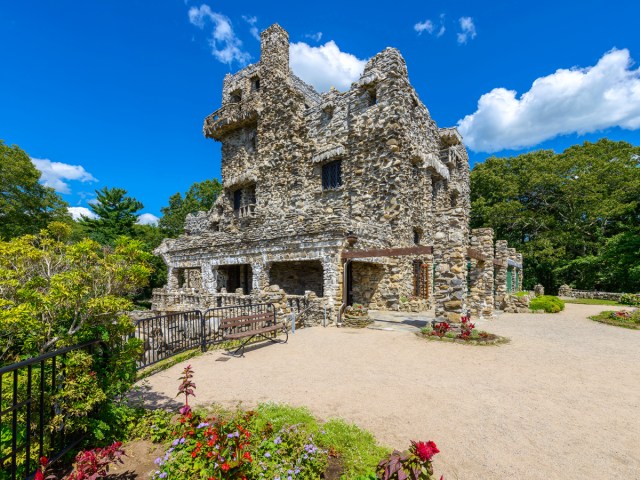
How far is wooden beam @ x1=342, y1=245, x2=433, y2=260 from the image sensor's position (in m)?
11.4

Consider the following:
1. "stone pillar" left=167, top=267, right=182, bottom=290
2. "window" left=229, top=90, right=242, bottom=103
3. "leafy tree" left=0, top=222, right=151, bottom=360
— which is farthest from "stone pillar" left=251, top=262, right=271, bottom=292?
"window" left=229, top=90, right=242, bottom=103

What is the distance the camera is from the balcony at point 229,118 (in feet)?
80.4

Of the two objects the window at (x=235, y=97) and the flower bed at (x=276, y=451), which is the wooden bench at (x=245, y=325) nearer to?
the flower bed at (x=276, y=451)

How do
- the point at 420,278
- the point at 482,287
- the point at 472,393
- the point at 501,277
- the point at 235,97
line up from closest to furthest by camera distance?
the point at 472,393 → the point at 482,287 → the point at 420,278 → the point at 501,277 → the point at 235,97

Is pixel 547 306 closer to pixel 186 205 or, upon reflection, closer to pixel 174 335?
pixel 174 335

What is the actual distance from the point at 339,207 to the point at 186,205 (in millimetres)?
31672

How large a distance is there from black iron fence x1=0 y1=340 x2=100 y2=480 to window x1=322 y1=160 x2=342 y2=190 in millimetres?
17748

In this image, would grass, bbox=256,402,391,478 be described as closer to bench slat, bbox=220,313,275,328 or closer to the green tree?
bench slat, bbox=220,313,275,328

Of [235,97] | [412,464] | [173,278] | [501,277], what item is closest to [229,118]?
[235,97]

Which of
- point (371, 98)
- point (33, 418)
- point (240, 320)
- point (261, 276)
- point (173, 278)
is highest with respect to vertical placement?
point (371, 98)

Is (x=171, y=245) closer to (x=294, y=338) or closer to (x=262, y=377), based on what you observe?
(x=294, y=338)

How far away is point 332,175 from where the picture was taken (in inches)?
814

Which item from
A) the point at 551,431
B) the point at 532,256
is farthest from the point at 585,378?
the point at 532,256

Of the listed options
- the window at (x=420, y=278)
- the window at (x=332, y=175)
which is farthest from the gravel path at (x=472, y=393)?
the window at (x=332, y=175)
